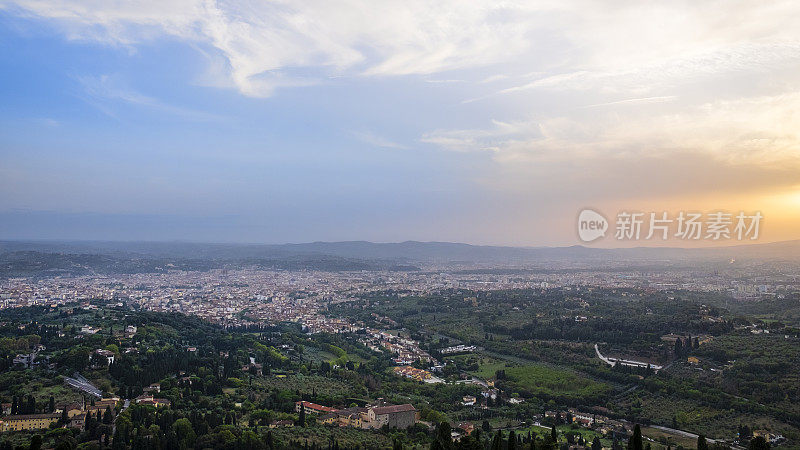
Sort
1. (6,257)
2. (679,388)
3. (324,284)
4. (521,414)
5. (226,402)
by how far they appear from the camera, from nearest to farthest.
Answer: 1. (226,402)
2. (521,414)
3. (679,388)
4. (324,284)
5. (6,257)

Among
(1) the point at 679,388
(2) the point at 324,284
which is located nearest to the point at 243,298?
(2) the point at 324,284

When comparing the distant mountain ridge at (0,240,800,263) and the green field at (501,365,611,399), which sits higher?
the distant mountain ridge at (0,240,800,263)

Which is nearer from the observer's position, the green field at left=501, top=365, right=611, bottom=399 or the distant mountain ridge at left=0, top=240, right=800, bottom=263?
the green field at left=501, top=365, right=611, bottom=399

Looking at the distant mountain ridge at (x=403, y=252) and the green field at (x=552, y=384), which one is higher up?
the distant mountain ridge at (x=403, y=252)

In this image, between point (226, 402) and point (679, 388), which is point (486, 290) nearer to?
point (679, 388)

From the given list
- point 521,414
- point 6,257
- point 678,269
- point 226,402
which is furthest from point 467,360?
point 6,257

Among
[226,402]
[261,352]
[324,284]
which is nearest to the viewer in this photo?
[226,402]

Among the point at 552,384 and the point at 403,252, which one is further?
the point at 403,252

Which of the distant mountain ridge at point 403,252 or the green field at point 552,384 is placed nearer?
the green field at point 552,384

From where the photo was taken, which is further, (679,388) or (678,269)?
(678,269)

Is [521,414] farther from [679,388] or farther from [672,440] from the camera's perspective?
[679,388]

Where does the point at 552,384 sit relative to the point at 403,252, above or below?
below
